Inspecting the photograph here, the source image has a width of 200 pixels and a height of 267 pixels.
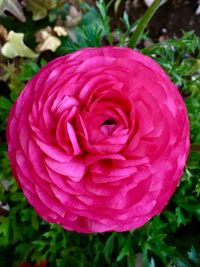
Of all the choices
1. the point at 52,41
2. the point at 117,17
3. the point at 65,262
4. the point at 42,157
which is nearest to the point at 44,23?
the point at 52,41

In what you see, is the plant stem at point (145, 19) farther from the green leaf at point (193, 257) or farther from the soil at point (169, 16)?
the soil at point (169, 16)

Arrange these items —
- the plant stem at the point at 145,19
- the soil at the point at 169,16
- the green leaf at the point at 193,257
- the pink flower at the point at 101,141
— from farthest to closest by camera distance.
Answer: the soil at the point at 169,16, the green leaf at the point at 193,257, the plant stem at the point at 145,19, the pink flower at the point at 101,141

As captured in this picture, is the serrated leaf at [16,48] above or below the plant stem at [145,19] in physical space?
below

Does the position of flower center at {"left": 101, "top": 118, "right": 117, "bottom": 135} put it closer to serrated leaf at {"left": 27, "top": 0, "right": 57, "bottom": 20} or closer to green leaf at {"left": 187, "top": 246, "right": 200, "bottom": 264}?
green leaf at {"left": 187, "top": 246, "right": 200, "bottom": 264}

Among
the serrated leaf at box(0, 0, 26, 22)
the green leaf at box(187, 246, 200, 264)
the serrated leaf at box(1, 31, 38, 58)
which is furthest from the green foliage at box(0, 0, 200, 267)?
the serrated leaf at box(0, 0, 26, 22)

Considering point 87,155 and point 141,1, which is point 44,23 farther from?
point 87,155

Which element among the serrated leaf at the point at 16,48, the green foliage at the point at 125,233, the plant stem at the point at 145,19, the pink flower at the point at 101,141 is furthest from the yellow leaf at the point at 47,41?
the pink flower at the point at 101,141
